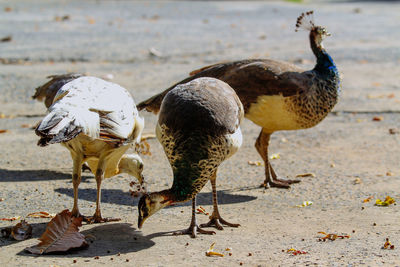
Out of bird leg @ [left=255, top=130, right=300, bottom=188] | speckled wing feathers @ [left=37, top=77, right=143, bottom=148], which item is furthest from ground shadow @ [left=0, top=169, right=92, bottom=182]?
bird leg @ [left=255, top=130, right=300, bottom=188]

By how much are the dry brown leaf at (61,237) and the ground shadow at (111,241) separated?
0.05 meters

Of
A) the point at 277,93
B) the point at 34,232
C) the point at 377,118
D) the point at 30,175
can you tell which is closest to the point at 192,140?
the point at 34,232

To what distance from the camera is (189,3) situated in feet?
74.3

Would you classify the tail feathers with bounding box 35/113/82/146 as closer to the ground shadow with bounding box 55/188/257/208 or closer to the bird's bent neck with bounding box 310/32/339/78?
the ground shadow with bounding box 55/188/257/208

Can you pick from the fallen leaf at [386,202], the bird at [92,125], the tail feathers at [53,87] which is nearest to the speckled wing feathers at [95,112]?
the bird at [92,125]

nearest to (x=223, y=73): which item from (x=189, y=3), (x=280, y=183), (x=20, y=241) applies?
(x=280, y=183)

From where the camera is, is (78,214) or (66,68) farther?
(66,68)

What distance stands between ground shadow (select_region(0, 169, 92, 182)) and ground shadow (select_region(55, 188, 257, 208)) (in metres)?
0.41

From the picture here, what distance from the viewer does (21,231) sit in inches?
187

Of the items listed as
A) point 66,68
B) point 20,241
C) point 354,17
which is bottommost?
point 20,241

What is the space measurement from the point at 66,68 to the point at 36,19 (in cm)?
660

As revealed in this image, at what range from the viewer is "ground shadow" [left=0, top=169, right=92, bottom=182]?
250 inches

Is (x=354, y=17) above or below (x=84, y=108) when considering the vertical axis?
above

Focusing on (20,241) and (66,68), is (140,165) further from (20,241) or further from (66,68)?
(66,68)
